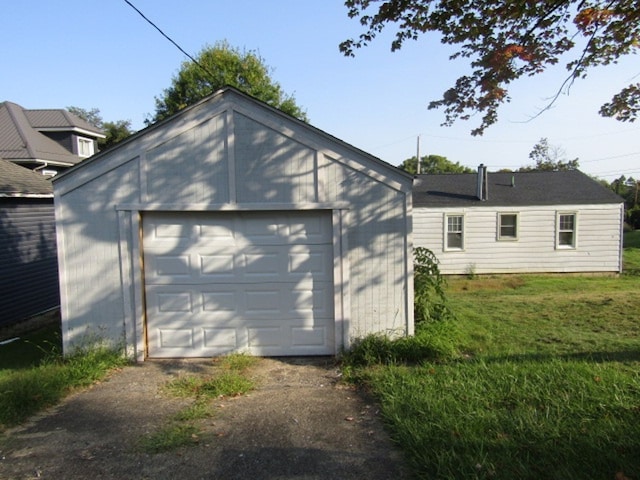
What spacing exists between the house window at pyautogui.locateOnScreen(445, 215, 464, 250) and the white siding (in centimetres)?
16

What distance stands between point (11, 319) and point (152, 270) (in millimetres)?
4743

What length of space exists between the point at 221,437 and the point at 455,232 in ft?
44.9

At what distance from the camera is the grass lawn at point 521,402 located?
11.1ft

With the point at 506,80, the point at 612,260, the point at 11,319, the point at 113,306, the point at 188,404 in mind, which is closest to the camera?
the point at 188,404

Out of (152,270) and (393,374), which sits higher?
(152,270)

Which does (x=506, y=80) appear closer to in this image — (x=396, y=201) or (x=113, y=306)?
(x=396, y=201)

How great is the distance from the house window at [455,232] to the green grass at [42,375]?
41.6ft

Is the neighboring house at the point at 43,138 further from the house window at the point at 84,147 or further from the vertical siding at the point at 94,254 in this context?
the vertical siding at the point at 94,254

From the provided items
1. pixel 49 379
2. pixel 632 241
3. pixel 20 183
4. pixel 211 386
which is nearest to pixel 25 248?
pixel 20 183

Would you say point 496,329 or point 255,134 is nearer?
point 255,134

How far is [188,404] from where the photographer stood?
4.98 meters

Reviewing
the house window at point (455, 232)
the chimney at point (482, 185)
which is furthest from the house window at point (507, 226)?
the house window at point (455, 232)

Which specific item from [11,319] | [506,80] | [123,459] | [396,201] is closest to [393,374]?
[396,201]

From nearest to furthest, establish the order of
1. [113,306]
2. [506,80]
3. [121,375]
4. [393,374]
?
[393,374] → [121,375] → [113,306] → [506,80]
